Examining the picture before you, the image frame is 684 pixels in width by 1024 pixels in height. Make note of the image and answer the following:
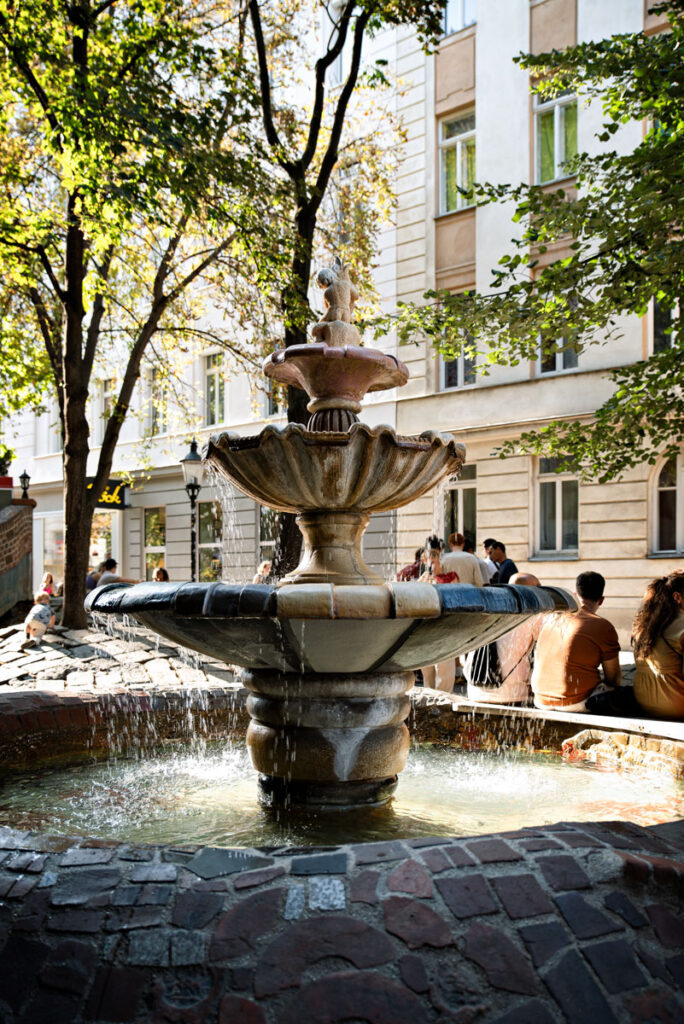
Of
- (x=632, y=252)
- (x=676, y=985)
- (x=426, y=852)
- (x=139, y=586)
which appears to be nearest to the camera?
(x=676, y=985)

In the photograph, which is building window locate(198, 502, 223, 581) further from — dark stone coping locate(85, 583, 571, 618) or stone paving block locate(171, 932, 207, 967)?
stone paving block locate(171, 932, 207, 967)

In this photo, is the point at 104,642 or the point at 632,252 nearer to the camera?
the point at 632,252

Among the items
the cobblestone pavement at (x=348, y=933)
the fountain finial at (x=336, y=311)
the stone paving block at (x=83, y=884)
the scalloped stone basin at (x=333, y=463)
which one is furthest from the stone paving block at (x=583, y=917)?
the fountain finial at (x=336, y=311)

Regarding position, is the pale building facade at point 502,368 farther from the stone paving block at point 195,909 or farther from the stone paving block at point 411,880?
the stone paving block at point 195,909

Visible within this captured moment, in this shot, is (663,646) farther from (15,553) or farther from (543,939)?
(15,553)

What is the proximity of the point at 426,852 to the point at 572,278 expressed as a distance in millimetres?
7916

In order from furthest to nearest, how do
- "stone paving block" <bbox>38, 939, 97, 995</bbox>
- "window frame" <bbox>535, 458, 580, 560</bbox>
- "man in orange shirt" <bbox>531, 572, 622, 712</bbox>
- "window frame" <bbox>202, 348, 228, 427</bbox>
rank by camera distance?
"window frame" <bbox>202, 348, 228, 427</bbox>, "window frame" <bbox>535, 458, 580, 560</bbox>, "man in orange shirt" <bbox>531, 572, 622, 712</bbox>, "stone paving block" <bbox>38, 939, 97, 995</bbox>

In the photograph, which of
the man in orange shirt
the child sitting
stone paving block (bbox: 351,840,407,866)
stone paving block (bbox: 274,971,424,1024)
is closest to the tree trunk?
the child sitting

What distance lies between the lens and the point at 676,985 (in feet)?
7.22

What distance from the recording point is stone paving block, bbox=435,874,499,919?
225 cm

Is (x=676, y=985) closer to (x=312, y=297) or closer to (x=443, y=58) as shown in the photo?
(x=312, y=297)

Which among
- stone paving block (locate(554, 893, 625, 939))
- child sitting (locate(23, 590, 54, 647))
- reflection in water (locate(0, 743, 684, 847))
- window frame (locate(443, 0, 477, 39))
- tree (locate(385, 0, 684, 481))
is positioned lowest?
reflection in water (locate(0, 743, 684, 847))

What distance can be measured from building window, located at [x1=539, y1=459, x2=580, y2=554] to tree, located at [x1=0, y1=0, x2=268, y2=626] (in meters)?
7.01

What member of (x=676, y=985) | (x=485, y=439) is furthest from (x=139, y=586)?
(x=485, y=439)
